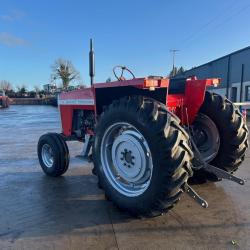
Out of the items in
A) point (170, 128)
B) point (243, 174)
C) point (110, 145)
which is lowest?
point (243, 174)

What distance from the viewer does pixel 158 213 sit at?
339 cm

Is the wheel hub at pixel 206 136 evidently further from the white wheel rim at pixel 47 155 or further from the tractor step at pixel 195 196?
the white wheel rim at pixel 47 155

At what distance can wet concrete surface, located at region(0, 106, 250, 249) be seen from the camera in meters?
3.09

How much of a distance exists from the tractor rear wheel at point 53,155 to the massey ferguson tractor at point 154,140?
17mm

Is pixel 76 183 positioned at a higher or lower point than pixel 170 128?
lower

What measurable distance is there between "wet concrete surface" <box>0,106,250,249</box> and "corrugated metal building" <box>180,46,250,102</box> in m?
21.1

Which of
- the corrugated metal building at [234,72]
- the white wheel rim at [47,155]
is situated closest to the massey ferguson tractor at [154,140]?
the white wheel rim at [47,155]

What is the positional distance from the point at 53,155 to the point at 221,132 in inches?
108

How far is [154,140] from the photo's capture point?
326cm

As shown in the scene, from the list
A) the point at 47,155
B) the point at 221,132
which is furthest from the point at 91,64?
the point at 221,132

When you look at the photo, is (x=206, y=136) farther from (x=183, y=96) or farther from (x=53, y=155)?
(x=53, y=155)

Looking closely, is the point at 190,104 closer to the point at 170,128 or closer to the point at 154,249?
the point at 170,128

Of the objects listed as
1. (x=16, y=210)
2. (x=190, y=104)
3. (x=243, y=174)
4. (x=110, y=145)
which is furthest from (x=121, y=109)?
(x=243, y=174)

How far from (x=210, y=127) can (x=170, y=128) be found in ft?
5.05
